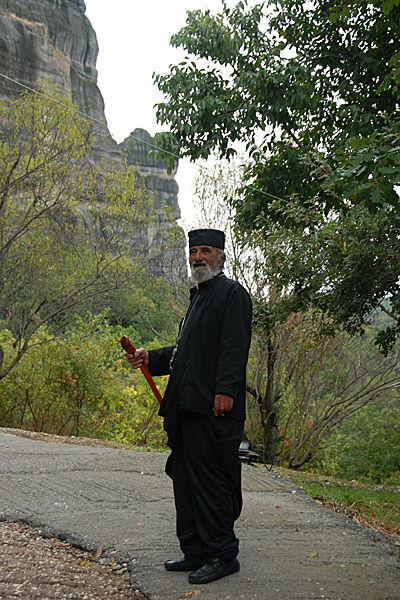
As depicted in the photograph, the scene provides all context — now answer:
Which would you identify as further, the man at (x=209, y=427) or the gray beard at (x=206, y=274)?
the gray beard at (x=206, y=274)

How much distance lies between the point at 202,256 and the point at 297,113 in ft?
17.4

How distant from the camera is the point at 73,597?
9.48 feet

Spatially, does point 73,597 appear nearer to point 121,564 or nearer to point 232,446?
point 121,564

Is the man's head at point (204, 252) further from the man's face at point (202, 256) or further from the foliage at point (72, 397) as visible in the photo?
the foliage at point (72, 397)

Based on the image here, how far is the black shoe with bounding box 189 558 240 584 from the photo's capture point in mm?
3129

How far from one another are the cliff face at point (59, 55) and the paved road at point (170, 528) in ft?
104

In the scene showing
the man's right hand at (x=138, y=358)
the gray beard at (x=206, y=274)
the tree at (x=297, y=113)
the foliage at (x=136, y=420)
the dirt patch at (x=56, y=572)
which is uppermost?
the tree at (x=297, y=113)

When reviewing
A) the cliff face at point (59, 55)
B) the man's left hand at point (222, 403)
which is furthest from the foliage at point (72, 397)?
the cliff face at point (59, 55)

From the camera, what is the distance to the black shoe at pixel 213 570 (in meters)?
3.13

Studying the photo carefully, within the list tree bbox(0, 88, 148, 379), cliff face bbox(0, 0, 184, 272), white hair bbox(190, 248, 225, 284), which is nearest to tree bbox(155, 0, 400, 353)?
white hair bbox(190, 248, 225, 284)

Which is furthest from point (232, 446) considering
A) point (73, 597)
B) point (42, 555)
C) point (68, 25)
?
point (68, 25)

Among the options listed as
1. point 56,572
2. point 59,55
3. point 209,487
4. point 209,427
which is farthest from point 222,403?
point 59,55

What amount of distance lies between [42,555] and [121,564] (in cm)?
48

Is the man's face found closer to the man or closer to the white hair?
the white hair
